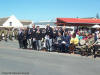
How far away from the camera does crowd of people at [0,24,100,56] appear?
44.4ft

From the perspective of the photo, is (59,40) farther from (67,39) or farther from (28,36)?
(28,36)

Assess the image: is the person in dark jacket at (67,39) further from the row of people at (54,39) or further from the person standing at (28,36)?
the person standing at (28,36)

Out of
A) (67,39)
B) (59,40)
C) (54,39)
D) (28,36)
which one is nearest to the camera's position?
(67,39)

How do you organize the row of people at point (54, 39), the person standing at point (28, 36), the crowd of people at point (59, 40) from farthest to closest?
the person standing at point (28, 36), the row of people at point (54, 39), the crowd of people at point (59, 40)

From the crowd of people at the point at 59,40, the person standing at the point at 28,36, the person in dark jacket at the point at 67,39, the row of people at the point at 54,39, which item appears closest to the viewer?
the crowd of people at the point at 59,40

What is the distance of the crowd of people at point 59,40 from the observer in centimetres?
1355

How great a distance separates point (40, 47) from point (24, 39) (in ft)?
5.58

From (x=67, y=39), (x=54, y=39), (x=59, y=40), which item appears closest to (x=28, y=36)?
(x=54, y=39)

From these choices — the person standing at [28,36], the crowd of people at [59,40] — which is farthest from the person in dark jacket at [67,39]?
the person standing at [28,36]

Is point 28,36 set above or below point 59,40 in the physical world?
above

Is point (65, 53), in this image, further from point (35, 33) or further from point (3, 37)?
point (3, 37)

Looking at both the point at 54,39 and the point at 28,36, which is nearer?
the point at 54,39

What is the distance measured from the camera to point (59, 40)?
49.7ft

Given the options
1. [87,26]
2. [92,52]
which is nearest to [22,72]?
[92,52]
